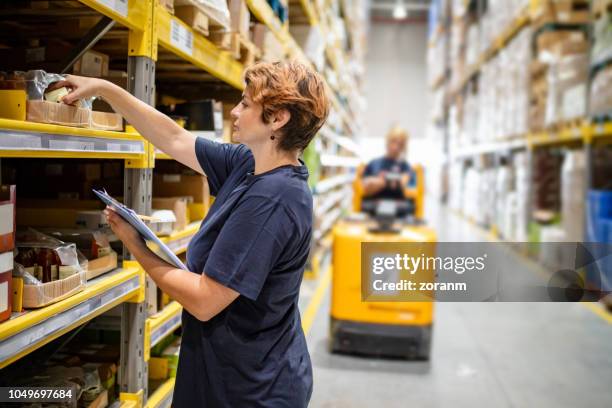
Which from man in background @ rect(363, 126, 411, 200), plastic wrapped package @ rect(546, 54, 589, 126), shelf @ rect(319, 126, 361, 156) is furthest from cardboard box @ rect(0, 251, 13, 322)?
plastic wrapped package @ rect(546, 54, 589, 126)

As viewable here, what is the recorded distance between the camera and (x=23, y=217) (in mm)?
2576

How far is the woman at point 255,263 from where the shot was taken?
1.60m

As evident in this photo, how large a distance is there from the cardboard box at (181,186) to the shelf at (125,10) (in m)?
1.14

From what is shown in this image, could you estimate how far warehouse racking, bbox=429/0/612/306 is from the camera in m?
6.71

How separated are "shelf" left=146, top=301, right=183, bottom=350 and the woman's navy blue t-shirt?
28.2 inches

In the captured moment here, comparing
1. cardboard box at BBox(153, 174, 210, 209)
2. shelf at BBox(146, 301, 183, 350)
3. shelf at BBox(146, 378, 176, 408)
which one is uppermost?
cardboard box at BBox(153, 174, 210, 209)

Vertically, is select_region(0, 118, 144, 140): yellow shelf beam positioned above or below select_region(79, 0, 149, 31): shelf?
below

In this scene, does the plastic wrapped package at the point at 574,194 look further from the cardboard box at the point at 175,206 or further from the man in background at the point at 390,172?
the cardboard box at the point at 175,206

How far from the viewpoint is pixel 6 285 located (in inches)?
62.6

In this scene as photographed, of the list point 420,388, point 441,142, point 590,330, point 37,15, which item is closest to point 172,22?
point 37,15

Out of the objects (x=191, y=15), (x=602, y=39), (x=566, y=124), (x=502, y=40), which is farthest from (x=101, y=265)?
(x=502, y=40)

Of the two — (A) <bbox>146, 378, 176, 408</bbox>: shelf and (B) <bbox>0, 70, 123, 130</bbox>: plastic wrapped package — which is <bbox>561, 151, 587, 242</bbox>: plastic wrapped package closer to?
(A) <bbox>146, 378, 176, 408</bbox>: shelf

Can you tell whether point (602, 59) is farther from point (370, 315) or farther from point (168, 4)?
point (168, 4)

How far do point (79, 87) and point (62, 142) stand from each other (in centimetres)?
22
